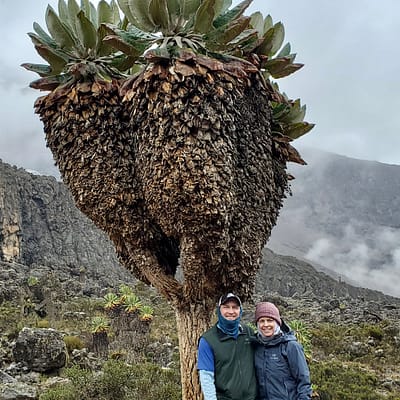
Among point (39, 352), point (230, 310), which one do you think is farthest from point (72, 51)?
point (39, 352)

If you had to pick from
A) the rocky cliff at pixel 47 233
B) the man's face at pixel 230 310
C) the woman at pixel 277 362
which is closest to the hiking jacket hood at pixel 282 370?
the woman at pixel 277 362

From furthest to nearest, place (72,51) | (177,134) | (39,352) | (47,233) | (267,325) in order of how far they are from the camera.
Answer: (47,233) → (39,352) → (72,51) → (177,134) → (267,325)

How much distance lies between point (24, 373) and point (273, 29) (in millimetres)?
14030

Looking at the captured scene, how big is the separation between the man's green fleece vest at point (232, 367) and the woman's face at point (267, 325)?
22 cm

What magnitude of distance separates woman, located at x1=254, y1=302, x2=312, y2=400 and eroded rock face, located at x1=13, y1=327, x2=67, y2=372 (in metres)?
13.1

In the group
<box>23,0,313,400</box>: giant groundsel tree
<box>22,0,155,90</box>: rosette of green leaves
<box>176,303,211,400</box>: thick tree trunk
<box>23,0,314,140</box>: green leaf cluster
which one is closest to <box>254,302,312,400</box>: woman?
<box>23,0,313,400</box>: giant groundsel tree

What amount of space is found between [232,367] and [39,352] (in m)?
13.3

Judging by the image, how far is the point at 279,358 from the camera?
3895mm

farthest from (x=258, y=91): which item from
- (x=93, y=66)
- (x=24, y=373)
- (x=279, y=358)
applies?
(x=24, y=373)

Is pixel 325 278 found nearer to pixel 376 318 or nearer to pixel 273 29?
pixel 376 318

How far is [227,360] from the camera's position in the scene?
3924 millimetres

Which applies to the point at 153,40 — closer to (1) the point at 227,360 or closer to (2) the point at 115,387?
(1) the point at 227,360

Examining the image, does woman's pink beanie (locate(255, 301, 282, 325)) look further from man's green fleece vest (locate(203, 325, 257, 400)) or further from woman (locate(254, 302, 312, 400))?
man's green fleece vest (locate(203, 325, 257, 400))

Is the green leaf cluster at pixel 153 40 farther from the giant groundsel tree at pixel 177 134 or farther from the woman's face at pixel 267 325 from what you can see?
the woman's face at pixel 267 325
